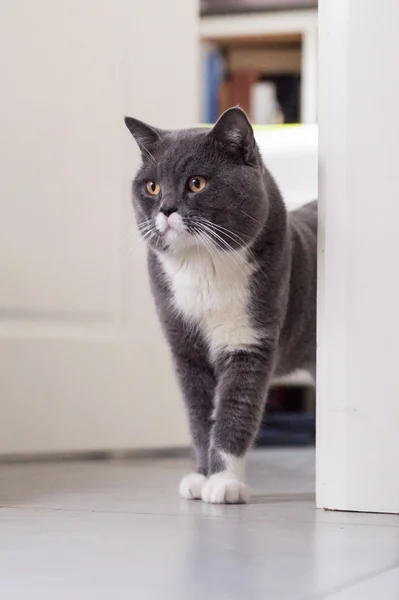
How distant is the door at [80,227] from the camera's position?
184 cm

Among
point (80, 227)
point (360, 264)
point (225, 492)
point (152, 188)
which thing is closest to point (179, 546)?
point (225, 492)

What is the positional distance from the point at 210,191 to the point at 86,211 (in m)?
0.69

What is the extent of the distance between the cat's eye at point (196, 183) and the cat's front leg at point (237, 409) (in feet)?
0.86

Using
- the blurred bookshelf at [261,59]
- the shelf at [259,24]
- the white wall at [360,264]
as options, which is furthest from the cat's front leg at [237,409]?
the shelf at [259,24]

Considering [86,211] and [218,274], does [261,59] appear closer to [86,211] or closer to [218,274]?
[86,211]

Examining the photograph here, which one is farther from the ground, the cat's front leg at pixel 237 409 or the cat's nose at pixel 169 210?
the cat's nose at pixel 169 210

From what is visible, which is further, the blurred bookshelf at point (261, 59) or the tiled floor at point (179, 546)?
the blurred bookshelf at point (261, 59)

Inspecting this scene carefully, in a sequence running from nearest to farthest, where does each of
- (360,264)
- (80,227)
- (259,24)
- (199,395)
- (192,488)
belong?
(360,264), (192,488), (199,395), (80,227), (259,24)

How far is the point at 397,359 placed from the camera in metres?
1.20

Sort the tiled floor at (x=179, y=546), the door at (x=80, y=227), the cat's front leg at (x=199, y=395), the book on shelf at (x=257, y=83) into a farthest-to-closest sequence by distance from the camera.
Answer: the book on shelf at (x=257, y=83) → the door at (x=80, y=227) → the cat's front leg at (x=199, y=395) → the tiled floor at (x=179, y=546)

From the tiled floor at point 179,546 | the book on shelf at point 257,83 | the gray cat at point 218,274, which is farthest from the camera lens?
the book on shelf at point 257,83

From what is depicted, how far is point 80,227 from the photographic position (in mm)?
1933

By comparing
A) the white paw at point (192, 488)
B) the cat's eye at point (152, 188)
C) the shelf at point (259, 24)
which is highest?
the shelf at point (259, 24)

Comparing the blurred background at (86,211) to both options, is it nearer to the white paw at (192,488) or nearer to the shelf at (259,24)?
the white paw at (192,488)
